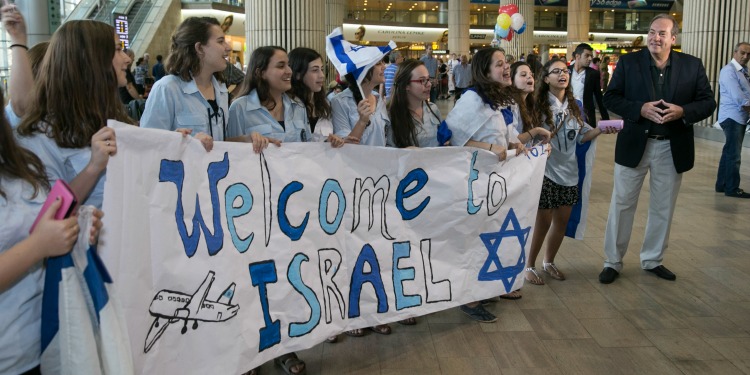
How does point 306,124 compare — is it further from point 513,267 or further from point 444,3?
point 444,3

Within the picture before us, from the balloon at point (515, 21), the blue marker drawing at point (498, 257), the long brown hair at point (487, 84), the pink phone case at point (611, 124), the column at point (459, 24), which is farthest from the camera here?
the column at point (459, 24)

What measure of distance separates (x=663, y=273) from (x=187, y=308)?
154 inches

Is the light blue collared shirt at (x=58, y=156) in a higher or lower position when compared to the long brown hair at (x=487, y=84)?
lower

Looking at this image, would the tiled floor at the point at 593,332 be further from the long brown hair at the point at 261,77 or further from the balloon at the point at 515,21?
the balloon at the point at 515,21

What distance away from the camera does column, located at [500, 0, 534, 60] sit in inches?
1069

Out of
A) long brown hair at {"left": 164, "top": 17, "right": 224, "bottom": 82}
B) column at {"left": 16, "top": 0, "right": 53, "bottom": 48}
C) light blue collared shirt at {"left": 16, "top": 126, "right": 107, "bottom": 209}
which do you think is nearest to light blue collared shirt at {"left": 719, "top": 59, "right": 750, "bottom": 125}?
long brown hair at {"left": 164, "top": 17, "right": 224, "bottom": 82}

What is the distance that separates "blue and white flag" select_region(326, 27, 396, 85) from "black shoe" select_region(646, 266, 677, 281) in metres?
2.82

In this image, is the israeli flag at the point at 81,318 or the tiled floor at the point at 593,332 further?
the tiled floor at the point at 593,332

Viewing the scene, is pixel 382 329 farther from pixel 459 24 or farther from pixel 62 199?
pixel 459 24

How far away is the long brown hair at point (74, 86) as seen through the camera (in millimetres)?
2562

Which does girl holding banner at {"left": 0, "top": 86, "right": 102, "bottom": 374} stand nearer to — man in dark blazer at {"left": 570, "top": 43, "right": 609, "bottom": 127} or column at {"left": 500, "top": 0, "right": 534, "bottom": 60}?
man in dark blazer at {"left": 570, "top": 43, "right": 609, "bottom": 127}

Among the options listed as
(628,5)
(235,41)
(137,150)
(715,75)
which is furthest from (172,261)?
(628,5)

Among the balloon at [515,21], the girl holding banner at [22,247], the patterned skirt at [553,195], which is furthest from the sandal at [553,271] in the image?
the balloon at [515,21]

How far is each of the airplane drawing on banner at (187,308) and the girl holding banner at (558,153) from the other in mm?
Answer: 2859
